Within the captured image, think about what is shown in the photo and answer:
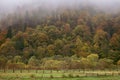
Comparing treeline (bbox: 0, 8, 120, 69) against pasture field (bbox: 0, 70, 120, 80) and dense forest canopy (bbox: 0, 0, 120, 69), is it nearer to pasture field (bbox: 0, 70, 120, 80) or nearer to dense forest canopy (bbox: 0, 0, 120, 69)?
dense forest canopy (bbox: 0, 0, 120, 69)

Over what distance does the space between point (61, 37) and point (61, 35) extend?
1627mm

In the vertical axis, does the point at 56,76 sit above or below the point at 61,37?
below

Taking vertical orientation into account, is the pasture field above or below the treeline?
below

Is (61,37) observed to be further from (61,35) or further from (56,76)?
(56,76)

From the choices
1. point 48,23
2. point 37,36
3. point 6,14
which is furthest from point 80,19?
point 6,14

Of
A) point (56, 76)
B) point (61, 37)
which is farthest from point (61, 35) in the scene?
point (56, 76)

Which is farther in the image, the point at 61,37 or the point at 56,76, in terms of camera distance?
the point at 61,37

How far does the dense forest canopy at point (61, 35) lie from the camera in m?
124

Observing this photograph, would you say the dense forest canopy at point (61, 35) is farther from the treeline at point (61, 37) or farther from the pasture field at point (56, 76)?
the pasture field at point (56, 76)

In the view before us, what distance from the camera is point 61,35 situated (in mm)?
152750

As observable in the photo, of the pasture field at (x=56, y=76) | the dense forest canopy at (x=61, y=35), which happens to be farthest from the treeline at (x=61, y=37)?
the pasture field at (x=56, y=76)

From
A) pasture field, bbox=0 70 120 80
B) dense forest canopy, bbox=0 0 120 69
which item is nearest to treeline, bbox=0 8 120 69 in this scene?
dense forest canopy, bbox=0 0 120 69

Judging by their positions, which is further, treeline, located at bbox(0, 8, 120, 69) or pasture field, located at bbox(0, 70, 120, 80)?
treeline, located at bbox(0, 8, 120, 69)

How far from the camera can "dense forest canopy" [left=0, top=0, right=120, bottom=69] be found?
406 feet
